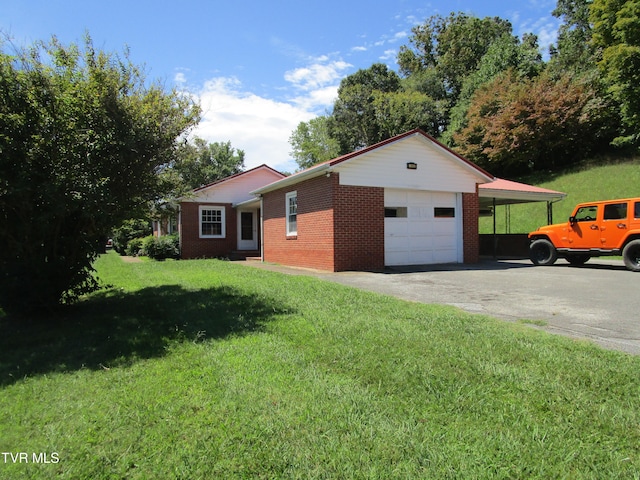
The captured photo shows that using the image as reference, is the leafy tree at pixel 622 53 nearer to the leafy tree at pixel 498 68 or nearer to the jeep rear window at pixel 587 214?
the leafy tree at pixel 498 68

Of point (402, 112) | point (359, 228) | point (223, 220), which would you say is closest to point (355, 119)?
point (402, 112)

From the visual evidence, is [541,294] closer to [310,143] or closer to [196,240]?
[196,240]

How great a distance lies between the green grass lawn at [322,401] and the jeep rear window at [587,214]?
358 inches

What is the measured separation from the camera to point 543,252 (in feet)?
45.6

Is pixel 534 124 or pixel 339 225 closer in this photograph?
pixel 339 225

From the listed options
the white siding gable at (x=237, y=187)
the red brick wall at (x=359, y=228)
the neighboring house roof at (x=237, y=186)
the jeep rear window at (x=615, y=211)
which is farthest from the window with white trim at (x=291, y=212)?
the jeep rear window at (x=615, y=211)

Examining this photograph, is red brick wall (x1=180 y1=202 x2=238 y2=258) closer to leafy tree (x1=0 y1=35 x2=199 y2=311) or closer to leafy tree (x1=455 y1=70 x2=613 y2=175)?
leafy tree (x1=0 y1=35 x2=199 y2=311)

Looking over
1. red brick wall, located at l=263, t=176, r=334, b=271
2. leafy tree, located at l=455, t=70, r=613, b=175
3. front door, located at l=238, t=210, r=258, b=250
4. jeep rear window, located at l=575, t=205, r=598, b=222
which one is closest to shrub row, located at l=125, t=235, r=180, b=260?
front door, located at l=238, t=210, r=258, b=250

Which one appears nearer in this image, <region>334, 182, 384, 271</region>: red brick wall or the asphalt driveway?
the asphalt driveway

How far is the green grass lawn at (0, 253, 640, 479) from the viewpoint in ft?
8.00

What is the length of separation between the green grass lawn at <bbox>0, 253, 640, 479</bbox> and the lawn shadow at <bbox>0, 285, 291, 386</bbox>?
4 cm

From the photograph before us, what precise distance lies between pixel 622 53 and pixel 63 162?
1265 inches

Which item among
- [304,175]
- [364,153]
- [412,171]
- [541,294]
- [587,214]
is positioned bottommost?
[541,294]

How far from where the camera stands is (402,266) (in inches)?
520
